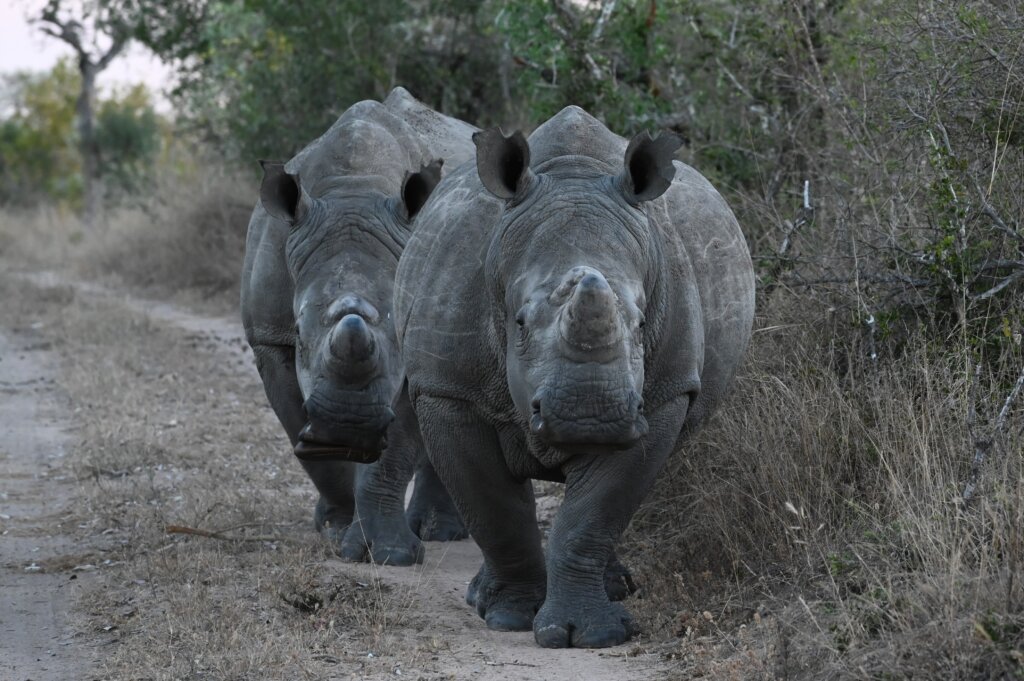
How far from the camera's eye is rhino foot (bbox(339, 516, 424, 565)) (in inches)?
275

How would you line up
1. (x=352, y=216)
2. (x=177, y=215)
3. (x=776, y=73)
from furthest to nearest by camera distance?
(x=177, y=215)
(x=776, y=73)
(x=352, y=216)

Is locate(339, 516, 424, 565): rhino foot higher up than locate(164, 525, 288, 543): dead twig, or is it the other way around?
locate(164, 525, 288, 543): dead twig

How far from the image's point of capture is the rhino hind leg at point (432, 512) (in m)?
7.81

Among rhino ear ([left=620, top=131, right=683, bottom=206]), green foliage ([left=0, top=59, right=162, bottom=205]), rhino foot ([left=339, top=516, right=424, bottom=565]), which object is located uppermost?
rhino ear ([left=620, top=131, right=683, bottom=206])

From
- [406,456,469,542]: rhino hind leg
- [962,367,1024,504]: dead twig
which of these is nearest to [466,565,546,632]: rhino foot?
[962,367,1024,504]: dead twig

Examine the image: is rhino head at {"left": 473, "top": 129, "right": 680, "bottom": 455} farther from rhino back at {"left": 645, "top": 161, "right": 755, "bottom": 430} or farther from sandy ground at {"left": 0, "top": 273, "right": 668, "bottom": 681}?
sandy ground at {"left": 0, "top": 273, "right": 668, "bottom": 681}

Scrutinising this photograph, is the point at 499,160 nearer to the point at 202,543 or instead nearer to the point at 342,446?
the point at 342,446

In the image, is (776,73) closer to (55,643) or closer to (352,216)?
(352,216)

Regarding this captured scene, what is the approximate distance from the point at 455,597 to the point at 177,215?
13971 mm

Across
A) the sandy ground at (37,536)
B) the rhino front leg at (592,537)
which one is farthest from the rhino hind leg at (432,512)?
the rhino front leg at (592,537)

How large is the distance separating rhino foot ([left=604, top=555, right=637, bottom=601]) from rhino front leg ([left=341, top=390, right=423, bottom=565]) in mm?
1306

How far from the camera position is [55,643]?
5.59m

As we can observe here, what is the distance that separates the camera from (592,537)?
5320mm

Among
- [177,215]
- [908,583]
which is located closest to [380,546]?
[908,583]
